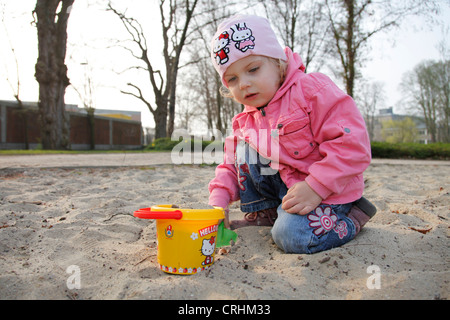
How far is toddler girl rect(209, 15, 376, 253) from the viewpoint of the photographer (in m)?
1.51

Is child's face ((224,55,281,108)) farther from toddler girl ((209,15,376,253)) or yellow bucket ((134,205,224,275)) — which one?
yellow bucket ((134,205,224,275))

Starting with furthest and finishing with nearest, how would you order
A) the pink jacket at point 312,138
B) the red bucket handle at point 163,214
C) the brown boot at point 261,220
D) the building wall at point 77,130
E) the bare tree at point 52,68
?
the building wall at point 77,130 → the bare tree at point 52,68 → the brown boot at point 261,220 → the pink jacket at point 312,138 → the red bucket handle at point 163,214

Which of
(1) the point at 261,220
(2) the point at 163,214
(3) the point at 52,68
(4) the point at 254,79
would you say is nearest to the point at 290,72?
(4) the point at 254,79

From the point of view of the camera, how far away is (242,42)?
5.50 feet

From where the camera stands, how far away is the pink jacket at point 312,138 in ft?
4.92

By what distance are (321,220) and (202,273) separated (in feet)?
2.05

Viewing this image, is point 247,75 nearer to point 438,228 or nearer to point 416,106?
point 438,228

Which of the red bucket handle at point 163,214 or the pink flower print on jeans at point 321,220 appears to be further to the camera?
the pink flower print on jeans at point 321,220

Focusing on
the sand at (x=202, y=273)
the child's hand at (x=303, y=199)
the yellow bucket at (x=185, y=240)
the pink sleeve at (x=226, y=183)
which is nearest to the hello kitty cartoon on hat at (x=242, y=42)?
the pink sleeve at (x=226, y=183)

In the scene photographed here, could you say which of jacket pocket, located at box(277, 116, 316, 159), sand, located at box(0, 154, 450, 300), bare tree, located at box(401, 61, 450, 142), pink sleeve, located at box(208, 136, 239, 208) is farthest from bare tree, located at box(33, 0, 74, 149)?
bare tree, located at box(401, 61, 450, 142)

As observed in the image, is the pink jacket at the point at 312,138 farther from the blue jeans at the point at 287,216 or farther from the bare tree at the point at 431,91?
the bare tree at the point at 431,91
